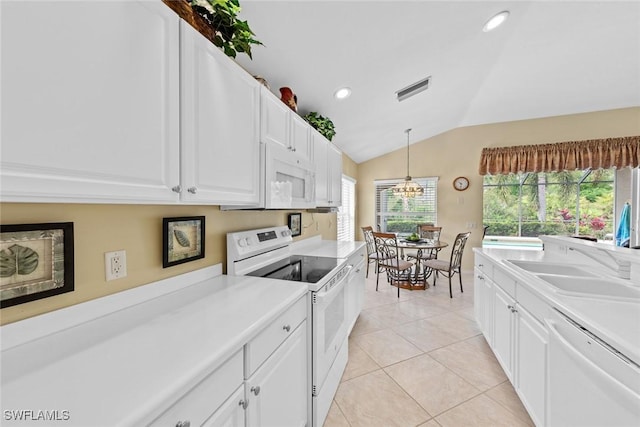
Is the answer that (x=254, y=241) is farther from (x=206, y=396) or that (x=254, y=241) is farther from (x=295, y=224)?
(x=206, y=396)

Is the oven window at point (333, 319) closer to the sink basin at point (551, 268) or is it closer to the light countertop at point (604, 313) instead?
the light countertop at point (604, 313)

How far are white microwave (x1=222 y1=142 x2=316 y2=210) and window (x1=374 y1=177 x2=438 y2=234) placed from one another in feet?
12.9

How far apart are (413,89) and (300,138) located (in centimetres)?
187

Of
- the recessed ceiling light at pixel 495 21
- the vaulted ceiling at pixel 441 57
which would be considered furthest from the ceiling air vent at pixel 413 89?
the recessed ceiling light at pixel 495 21

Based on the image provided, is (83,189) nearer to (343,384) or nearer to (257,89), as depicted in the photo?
(257,89)

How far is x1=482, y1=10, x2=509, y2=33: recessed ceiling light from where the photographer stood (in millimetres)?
2146

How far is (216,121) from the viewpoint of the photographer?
1.17 metres

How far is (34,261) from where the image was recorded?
2.71 ft

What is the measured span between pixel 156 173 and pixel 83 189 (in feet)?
0.74

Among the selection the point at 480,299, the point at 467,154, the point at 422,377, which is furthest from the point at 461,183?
the point at 422,377

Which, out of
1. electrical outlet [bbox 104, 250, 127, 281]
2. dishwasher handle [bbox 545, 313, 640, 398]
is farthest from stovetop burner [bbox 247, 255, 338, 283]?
dishwasher handle [bbox 545, 313, 640, 398]

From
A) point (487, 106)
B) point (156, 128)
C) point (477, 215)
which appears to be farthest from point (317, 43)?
point (477, 215)

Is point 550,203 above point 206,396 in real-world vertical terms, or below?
above

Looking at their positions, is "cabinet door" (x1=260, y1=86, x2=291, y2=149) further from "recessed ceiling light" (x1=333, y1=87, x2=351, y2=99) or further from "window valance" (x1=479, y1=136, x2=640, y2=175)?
"window valance" (x1=479, y1=136, x2=640, y2=175)
